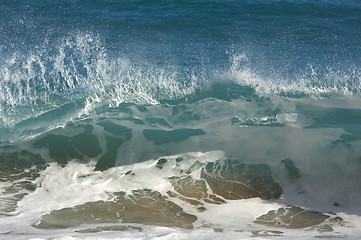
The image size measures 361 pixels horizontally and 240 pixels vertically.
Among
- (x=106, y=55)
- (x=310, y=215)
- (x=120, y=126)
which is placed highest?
(x=106, y=55)

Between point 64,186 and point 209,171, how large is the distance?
7.26ft

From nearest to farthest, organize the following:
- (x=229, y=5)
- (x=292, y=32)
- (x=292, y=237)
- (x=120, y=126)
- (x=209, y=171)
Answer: (x=292, y=237)
(x=209, y=171)
(x=120, y=126)
(x=292, y=32)
(x=229, y=5)

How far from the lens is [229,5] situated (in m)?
13.2

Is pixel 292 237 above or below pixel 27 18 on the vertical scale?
below

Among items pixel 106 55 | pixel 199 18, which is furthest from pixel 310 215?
pixel 199 18

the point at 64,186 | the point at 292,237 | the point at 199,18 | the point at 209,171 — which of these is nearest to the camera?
the point at 292,237

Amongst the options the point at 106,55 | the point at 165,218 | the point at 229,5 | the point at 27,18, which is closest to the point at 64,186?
the point at 165,218

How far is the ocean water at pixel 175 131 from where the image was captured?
4477 millimetres

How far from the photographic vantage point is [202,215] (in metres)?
4.61

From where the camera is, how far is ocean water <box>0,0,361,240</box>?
4.48 m

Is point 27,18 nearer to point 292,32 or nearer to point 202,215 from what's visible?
point 292,32

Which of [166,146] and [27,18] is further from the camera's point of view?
[27,18]

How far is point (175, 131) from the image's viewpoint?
6605mm

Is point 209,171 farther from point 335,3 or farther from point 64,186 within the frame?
point 335,3
